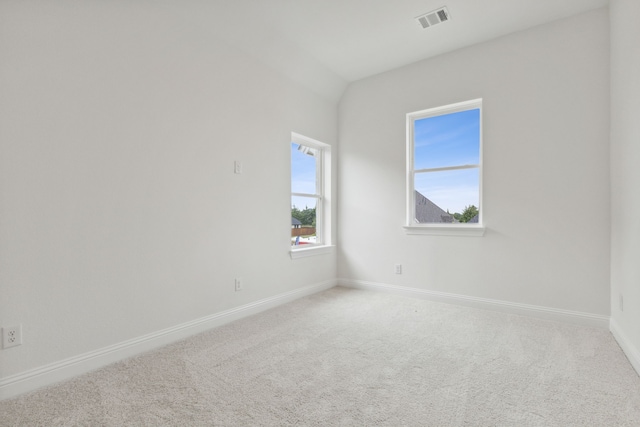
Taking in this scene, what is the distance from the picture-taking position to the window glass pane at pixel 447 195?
133 inches

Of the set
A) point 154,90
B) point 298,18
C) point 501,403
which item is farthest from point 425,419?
point 298,18

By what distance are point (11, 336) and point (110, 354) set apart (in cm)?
53

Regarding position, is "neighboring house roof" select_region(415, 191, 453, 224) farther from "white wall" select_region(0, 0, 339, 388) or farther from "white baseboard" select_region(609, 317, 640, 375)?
"white wall" select_region(0, 0, 339, 388)

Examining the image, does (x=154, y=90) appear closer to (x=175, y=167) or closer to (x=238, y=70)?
(x=175, y=167)

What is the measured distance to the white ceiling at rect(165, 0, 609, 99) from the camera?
2.61 meters

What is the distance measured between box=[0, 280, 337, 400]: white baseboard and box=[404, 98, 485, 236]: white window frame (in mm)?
1923

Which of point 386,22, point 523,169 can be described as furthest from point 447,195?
point 386,22

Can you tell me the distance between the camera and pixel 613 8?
99.3 inches

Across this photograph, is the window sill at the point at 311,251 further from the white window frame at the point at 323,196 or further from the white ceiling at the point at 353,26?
the white ceiling at the point at 353,26

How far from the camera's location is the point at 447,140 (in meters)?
3.54

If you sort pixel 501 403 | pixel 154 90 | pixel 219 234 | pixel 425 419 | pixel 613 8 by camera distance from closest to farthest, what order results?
1. pixel 425 419
2. pixel 501 403
3. pixel 154 90
4. pixel 613 8
5. pixel 219 234

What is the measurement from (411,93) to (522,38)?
1129 mm

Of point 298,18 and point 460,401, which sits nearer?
point 460,401

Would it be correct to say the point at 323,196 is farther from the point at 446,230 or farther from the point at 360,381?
the point at 360,381
